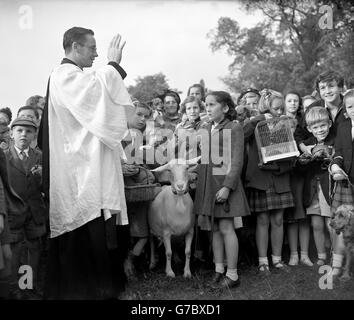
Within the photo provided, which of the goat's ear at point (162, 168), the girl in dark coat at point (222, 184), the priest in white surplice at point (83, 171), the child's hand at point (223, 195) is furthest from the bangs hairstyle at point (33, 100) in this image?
the child's hand at point (223, 195)

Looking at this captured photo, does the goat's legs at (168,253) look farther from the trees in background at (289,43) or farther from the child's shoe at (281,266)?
the trees in background at (289,43)

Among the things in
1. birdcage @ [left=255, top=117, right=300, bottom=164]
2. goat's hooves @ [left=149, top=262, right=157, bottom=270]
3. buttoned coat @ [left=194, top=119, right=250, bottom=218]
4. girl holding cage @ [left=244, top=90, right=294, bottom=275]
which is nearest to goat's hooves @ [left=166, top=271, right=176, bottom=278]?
goat's hooves @ [left=149, top=262, right=157, bottom=270]

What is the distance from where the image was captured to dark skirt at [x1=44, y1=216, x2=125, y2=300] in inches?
157

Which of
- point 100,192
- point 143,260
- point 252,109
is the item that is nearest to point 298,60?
point 252,109

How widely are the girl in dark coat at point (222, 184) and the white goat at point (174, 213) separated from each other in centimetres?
25

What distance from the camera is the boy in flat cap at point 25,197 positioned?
4.25 metres

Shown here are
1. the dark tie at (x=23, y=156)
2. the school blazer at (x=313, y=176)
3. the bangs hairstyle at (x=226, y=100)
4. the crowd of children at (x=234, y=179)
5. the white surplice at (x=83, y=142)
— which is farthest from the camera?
the school blazer at (x=313, y=176)

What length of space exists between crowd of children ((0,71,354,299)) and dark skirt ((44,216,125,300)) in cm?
39

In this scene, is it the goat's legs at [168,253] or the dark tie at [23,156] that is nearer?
the dark tie at [23,156]

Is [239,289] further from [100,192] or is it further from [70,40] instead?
[70,40]

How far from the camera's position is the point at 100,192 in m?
3.92

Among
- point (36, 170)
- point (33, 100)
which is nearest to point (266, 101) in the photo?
point (36, 170)

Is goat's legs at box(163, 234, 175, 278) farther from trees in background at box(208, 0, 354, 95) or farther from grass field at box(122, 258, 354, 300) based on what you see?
trees in background at box(208, 0, 354, 95)
